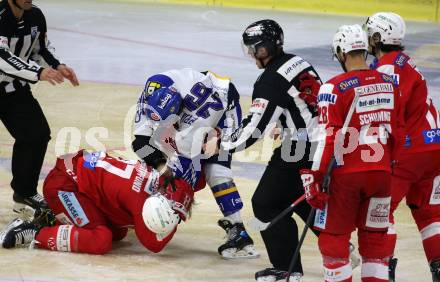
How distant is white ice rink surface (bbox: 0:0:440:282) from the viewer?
6.33 m

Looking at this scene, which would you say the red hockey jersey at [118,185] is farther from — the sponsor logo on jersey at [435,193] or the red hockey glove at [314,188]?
the sponsor logo on jersey at [435,193]

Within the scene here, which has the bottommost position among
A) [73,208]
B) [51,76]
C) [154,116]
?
[73,208]

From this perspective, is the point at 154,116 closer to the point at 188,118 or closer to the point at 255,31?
the point at 188,118

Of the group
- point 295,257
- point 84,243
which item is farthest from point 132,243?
A: point 295,257

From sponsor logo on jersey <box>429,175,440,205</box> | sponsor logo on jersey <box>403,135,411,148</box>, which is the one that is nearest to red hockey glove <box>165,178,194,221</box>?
sponsor logo on jersey <box>403,135,411,148</box>

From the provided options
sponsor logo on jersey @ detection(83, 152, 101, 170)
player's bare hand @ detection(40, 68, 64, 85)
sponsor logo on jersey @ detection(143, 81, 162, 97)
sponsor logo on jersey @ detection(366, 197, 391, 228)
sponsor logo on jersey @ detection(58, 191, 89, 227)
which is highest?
sponsor logo on jersey @ detection(143, 81, 162, 97)

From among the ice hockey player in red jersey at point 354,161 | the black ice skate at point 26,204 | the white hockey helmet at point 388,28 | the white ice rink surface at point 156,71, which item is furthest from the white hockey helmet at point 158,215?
the white hockey helmet at point 388,28

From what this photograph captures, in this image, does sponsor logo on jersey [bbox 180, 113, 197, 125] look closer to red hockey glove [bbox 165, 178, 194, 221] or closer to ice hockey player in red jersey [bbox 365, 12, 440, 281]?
red hockey glove [bbox 165, 178, 194, 221]

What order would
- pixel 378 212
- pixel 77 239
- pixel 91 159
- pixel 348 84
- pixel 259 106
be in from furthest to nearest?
pixel 91 159 < pixel 77 239 < pixel 259 106 < pixel 378 212 < pixel 348 84

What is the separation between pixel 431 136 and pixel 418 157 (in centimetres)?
17

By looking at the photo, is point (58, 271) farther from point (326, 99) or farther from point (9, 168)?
point (9, 168)

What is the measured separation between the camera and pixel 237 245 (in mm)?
6703

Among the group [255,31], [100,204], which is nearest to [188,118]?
[100,204]

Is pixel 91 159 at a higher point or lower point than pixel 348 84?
lower
